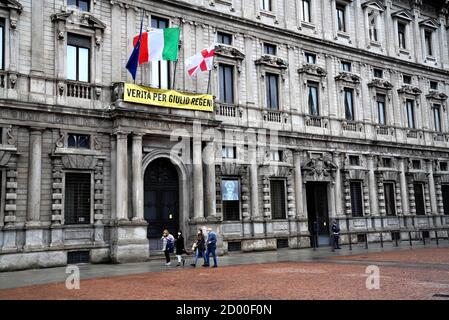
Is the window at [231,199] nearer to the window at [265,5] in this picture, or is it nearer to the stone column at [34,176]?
the stone column at [34,176]

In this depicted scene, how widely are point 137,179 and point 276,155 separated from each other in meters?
10.2

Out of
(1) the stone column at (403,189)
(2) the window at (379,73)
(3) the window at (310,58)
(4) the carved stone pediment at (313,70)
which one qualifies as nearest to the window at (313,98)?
(4) the carved stone pediment at (313,70)

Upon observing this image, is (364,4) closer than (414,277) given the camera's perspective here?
No

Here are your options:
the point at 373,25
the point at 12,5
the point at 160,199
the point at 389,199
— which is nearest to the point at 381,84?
the point at 373,25

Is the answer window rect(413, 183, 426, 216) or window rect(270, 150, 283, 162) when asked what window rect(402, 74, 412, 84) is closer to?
window rect(413, 183, 426, 216)

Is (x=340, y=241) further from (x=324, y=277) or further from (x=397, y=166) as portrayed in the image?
(x=324, y=277)

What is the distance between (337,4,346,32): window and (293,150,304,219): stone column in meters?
11.3

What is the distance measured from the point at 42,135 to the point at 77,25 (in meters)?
5.85

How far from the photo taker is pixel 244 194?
28812 millimetres

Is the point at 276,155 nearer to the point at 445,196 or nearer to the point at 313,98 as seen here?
the point at 313,98

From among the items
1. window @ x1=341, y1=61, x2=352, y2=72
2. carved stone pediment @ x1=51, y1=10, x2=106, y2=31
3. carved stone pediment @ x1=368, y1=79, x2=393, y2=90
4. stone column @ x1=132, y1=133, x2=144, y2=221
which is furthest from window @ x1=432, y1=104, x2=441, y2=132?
carved stone pediment @ x1=51, y1=10, x2=106, y2=31

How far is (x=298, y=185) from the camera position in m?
31.1

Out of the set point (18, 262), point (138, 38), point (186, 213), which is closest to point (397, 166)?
point (186, 213)

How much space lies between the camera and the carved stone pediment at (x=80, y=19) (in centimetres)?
2339
